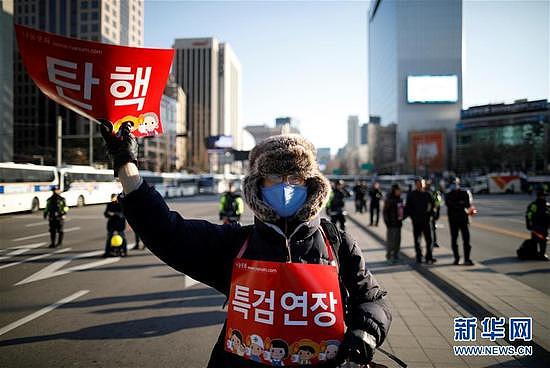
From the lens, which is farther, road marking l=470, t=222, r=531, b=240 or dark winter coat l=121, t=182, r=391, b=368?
road marking l=470, t=222, r=531, b=240

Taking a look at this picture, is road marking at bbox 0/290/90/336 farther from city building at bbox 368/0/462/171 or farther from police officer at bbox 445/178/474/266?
city building at bbox 368/0/462/171

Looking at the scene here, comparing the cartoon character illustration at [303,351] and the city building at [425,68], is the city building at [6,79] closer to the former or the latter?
the cartoon character illustration at [303,351]

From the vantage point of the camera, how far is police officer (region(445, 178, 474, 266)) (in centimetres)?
751

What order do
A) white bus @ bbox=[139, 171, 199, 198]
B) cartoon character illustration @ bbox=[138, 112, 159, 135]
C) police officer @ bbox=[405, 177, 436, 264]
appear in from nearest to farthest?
1. cartoon character illustration @ bbox=[138, 112, 159, 135]
2. police officer @ bbox=[405, 177, 436, 264]
3. white bus @ bbox=[139, 171, 199, 198]

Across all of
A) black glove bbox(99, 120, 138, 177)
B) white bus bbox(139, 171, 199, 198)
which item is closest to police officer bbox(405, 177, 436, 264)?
black glove bbox(99, 120, 138, 177)

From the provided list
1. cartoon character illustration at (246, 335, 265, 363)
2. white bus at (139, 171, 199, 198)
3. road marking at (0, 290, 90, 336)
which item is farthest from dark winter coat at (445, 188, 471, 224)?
white bus at (139, 171, 199, 198)

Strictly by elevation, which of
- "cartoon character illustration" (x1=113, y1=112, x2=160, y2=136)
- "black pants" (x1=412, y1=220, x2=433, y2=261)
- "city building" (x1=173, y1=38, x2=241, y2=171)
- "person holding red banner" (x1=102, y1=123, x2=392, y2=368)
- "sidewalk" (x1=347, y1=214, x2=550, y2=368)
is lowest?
"sidewalk" (x1=347, y1=214, x2=550, y2=368)

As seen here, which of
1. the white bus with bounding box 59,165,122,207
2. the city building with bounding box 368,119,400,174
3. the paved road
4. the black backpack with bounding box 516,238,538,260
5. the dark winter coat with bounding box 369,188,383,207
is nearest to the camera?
the paved road

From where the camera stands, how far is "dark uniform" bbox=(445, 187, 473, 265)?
24.7ft

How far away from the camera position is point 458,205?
761cm

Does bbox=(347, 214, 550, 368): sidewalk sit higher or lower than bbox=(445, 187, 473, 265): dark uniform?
lower

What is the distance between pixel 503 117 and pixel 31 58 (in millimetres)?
94196

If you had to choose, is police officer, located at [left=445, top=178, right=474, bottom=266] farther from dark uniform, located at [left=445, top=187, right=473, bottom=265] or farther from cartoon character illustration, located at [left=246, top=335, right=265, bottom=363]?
cartoon character illustration, located at [left=246, top=335, right=265, bottom=363]

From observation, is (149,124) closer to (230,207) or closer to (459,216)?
(459,216)
